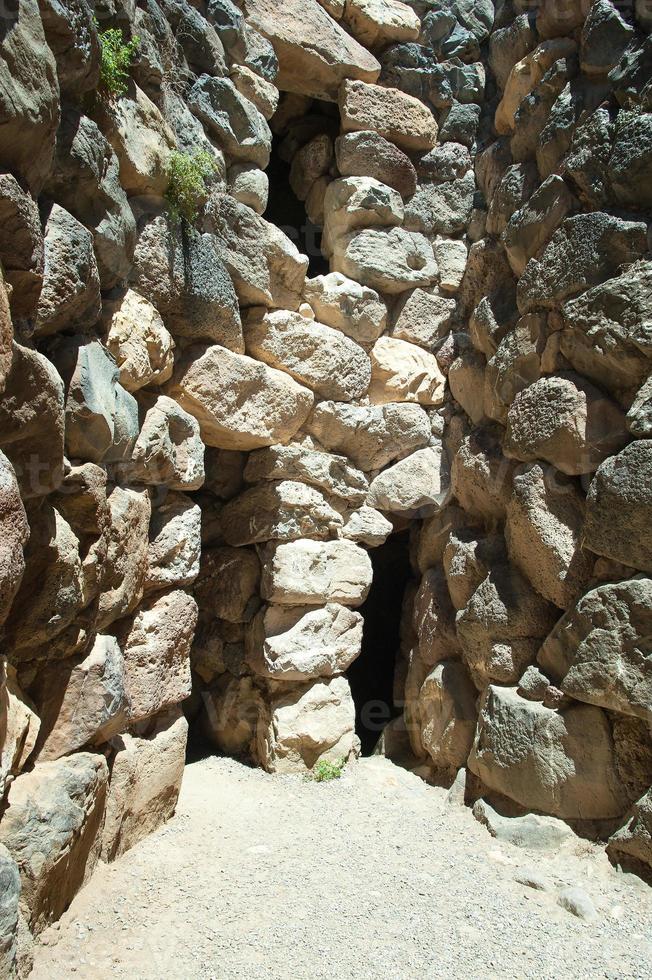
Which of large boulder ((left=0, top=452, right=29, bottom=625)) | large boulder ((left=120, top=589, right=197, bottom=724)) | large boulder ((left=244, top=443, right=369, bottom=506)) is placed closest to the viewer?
large boulder ((left=0, top=452, right=29, bottom=625))

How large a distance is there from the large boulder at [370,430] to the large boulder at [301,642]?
938mm

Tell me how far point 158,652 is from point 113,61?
244 centimetres

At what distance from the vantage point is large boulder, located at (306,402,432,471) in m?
4.31

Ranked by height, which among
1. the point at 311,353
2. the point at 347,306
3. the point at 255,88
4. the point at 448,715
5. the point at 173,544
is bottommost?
the point at 448,715

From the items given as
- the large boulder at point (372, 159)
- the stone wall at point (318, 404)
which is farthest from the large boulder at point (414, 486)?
the large boulder at point (372, 159)

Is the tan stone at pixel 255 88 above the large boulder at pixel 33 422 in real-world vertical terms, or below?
above

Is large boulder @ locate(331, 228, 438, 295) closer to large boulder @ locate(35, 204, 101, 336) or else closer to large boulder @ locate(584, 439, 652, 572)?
large boulder @ locate(584, 439, 652, 572)

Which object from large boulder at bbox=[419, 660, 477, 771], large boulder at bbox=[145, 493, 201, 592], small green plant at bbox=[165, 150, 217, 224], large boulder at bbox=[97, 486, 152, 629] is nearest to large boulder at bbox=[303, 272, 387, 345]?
Result: small green plant at bbox=[165, 150, 217, 224]

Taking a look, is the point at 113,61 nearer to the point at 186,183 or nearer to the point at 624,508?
the point at 186,183

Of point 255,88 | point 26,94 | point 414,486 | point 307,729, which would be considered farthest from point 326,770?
point 255,88

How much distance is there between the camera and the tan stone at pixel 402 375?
14.9 ft

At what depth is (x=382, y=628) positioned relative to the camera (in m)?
5.88

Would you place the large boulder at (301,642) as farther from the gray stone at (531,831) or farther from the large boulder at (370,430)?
the gray stone at (531,831)

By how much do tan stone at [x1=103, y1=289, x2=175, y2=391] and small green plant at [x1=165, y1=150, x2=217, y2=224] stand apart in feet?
1.64
